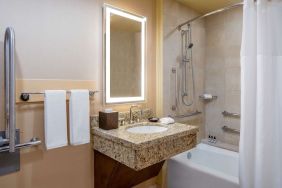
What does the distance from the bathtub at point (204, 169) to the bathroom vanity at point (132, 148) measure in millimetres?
305

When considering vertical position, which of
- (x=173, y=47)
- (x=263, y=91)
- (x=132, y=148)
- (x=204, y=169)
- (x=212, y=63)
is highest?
(x=173, y=47)

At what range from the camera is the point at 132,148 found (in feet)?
4.39

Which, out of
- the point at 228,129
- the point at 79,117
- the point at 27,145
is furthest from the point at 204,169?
the point at 27,145

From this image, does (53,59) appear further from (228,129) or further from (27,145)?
(228,129)

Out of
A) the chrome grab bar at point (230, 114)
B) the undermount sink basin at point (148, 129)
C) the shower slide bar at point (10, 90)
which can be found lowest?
the undermount sink basin at point (148, 129)

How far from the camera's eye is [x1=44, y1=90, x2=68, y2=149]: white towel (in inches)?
52.7

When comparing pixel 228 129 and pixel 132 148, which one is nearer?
pixel 132 148

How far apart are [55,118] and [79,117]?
19 cm

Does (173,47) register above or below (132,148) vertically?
above

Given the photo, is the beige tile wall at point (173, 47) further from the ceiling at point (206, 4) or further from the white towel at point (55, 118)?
the white towel at point (55, 118)

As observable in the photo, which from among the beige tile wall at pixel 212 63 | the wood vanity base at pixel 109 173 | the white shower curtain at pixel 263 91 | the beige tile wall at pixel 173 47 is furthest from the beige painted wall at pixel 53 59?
the white shower curtain at pixel 263 91

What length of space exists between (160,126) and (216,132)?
1.34m

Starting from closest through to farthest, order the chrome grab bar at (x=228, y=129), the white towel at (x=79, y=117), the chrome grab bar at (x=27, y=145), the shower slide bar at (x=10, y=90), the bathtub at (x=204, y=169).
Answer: the shower slide bar at (x=10, y=90) < the chrome grab bar at (x=27, y=145) < the white towel at (x=79, y=117) < the bathtub at (x=204, y=169) < the chrome grab bar at (x=228, y=129)

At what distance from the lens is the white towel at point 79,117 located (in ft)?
4.83
